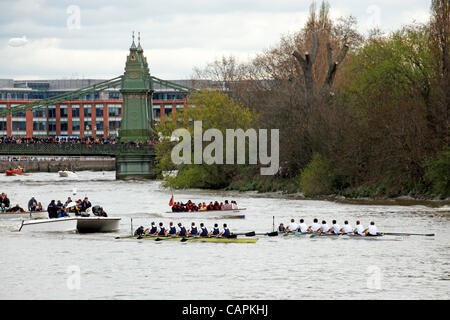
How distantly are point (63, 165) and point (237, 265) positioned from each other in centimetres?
12064

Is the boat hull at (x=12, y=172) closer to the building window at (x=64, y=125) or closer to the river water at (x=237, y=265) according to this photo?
the building window at (x=64, y=125)

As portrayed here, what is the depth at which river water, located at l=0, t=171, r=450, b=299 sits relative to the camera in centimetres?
3180

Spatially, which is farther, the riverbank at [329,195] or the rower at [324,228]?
the riverbank at [329,195]

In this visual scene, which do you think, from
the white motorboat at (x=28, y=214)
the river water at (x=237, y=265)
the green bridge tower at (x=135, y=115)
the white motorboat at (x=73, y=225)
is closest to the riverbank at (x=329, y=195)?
the river water at (x=237, y=265)

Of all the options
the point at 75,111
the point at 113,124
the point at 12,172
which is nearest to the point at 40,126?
the point at 75,111

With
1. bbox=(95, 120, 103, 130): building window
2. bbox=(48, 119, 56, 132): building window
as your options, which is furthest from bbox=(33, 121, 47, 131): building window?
bbox=(95, 120, 103, 130): building window

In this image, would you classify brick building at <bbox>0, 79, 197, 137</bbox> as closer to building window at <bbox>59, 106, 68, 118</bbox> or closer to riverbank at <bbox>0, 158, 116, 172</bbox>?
building window at <bbox>59, 106, 68, 118</bbox>

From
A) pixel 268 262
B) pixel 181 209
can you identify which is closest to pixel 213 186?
pixel 181 209

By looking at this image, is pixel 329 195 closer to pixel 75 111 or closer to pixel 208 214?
pixel 208 214

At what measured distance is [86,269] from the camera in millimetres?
36469

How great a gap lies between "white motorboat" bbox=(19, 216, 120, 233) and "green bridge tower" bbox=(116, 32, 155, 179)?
184 ft

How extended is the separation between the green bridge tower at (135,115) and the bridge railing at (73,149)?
3.91 feet

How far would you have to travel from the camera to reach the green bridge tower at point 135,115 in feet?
344
